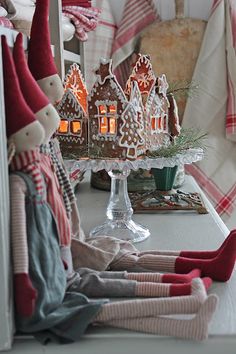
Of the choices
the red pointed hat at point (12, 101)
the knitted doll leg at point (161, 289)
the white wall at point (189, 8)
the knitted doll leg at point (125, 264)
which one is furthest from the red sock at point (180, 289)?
the white wall at point (189, 8)

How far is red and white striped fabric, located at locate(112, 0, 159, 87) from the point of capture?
1.54 metres

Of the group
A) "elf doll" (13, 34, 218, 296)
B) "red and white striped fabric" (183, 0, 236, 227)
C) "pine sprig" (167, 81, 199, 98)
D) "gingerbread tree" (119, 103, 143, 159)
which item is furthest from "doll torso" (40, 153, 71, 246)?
"red and white striped fabric" (183, 0, 236, 227)

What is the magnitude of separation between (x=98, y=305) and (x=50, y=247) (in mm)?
72

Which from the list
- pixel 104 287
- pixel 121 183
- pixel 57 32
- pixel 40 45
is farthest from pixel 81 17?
pixel 104 287

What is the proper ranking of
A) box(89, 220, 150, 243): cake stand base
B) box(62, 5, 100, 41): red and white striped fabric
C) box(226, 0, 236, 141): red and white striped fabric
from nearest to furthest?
Answer: box(89, 220, 150, 243): cake stand base < box(62, 5, 100, 41): red and white striped fabric < box(226, 0, 236, 141): red and white striped fabric

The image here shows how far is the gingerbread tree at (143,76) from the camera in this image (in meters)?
0.85

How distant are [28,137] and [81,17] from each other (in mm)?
876

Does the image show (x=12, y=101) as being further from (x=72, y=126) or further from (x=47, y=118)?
(x=72, y=126)

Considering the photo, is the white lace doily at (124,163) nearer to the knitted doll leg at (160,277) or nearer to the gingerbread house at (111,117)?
the gingerbread house at (111,117)

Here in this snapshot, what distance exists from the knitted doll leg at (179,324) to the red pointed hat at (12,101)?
0.67 ft

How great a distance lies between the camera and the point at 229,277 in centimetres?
61

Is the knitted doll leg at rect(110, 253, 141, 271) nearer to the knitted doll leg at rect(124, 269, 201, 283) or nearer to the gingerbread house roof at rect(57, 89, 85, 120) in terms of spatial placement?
the knitted doll leg at rect(124, 269, 201, 283)

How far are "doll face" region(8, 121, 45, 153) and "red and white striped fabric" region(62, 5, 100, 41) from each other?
825mm

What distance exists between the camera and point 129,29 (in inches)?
60.9
